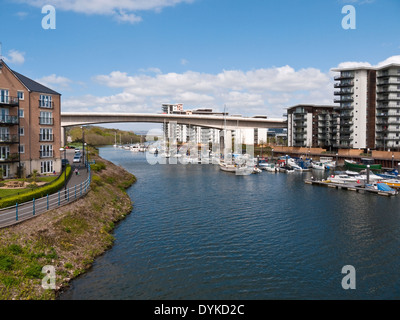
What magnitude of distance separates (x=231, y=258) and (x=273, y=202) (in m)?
21.7

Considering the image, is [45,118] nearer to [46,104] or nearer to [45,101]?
[46,104]

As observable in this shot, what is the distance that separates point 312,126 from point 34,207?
339 feet

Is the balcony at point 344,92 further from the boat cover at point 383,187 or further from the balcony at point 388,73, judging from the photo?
the boat cover at point 383,187

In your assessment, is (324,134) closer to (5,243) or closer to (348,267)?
(348,267)

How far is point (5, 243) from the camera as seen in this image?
65.1ft

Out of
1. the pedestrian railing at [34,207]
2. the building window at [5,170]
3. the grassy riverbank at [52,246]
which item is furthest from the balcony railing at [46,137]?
the grassy riverbank at [52,246]

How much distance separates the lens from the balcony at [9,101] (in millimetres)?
37950

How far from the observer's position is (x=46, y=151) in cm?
4384

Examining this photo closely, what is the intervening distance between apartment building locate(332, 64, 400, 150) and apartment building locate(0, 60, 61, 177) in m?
77.5

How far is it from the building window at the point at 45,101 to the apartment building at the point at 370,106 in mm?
77834

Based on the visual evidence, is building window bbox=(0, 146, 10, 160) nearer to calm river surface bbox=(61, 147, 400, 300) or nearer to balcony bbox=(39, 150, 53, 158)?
balcony bbox=(39, 150, 53, 158)

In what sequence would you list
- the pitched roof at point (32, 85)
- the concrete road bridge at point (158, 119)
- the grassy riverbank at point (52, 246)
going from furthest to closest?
the concrete road bridge at point (158, 119) < the pitched roof at point (32, 85) < the grassy riverbank at point (52, 246)

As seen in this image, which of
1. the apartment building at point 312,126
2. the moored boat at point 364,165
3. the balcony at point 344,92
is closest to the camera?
the moored boat at point 364,165
